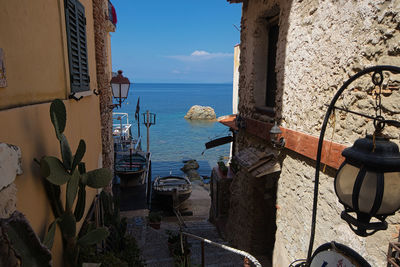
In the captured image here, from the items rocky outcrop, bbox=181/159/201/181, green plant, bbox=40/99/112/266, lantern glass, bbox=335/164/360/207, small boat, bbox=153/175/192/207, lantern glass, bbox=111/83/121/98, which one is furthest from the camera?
rocky outcrop, bbox=181/159/201/181

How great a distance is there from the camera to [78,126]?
143 inches

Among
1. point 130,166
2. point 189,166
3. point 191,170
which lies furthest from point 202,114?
point 130,166

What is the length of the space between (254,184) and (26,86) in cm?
512

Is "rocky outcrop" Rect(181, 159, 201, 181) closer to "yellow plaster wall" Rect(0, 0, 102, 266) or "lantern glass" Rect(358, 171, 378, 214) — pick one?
"yellow plaster wall" Rect(0, 0, 102, 266)

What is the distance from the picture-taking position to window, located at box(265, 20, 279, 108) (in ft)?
19.1

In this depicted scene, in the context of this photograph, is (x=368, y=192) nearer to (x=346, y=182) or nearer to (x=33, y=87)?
(x=346, y=182)

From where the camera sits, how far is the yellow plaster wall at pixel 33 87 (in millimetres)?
1889

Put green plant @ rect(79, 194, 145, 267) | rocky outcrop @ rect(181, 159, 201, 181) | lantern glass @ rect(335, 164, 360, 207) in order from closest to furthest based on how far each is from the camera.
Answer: lantern glass @ rect(335, 164, 360, 207), green plant @ rect(79, 194, 145, 267), rocky outcrop @ rect(181, 159, 201, 181)

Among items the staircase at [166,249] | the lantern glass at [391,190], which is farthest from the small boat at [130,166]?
the lantern glass at [391,190]

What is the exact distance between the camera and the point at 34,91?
2.32 meters

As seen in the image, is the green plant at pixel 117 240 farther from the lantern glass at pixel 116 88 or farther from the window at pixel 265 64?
the window at pixel 265 64

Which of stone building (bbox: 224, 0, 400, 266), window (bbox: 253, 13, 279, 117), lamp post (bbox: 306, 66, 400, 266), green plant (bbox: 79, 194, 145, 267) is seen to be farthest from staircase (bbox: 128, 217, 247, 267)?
lamp post (bbox: 306, 66, 400, 266)

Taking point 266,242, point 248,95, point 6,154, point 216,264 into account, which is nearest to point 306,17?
point 248,95

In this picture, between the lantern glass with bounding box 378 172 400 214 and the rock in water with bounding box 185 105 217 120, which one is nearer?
the lantern glass with bounding box 378 172 400 214
